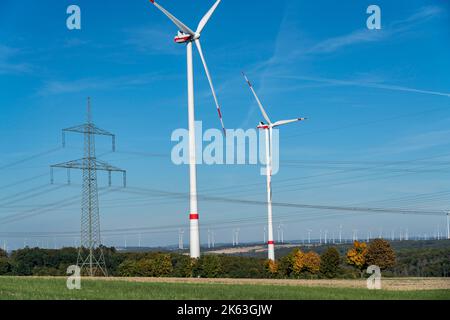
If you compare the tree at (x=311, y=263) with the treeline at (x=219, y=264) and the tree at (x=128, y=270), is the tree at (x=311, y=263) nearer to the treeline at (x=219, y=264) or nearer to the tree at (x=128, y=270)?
the treeline at (x=219, y=264)

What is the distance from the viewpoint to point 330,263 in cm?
12331

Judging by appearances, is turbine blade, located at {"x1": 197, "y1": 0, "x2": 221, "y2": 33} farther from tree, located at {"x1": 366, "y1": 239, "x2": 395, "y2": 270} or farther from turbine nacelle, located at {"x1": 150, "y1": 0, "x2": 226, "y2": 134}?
tree, located at {"x1": 366, "y1": 239, "x2": 395, "y2": 270}

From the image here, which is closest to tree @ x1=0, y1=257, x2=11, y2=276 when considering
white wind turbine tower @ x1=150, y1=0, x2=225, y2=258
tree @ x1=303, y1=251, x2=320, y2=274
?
white wind turbine tower @ x1=150, y1=0, x2=225, y2=258

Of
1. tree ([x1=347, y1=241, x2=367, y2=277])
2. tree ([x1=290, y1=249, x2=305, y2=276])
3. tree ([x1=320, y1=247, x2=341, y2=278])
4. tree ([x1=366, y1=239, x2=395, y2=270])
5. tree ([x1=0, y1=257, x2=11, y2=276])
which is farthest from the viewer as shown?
tree ([x1=347, y1=241, x2=367, y2=277])

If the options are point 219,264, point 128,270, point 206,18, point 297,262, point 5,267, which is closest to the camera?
point 219,264

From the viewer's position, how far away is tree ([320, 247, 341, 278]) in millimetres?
122438

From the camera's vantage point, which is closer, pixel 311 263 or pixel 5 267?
pixel 5 267

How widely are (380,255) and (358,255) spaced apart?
486cm

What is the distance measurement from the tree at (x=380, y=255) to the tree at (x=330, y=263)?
802 inches

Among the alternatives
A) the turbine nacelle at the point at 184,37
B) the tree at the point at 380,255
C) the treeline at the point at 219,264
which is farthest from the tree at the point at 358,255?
the turbine nacelle at the point at 184,37

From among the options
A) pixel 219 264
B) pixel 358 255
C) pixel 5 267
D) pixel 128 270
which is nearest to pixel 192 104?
pixel 219 264

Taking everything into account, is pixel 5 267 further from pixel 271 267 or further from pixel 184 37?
pixel 184 37

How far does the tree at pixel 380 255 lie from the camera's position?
14088cm
